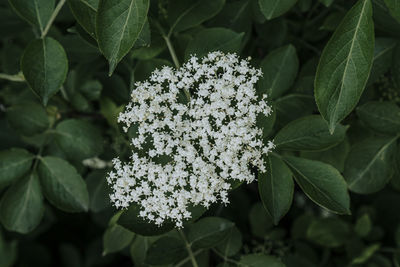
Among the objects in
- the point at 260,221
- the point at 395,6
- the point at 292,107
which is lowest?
the point at 260,221

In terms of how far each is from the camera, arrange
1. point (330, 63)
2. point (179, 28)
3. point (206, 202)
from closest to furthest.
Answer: point (330, 63)
point (206, 202)
point (179, 28)

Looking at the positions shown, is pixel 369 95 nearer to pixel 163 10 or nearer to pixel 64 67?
pixel 163 10

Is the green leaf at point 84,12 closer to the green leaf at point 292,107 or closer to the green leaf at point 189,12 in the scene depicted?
the green leaf at point 189,12

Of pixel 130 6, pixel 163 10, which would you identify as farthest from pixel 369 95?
pixel 130 6

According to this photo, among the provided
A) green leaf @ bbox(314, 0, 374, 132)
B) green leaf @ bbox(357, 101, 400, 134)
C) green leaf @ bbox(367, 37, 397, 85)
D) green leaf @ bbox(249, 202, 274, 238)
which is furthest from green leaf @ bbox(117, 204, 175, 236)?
green leaf @ bbox(249, 202, 274, 238)

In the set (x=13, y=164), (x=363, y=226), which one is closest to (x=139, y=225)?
(x=13, y=164)

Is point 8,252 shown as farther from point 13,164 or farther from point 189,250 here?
point 189,250

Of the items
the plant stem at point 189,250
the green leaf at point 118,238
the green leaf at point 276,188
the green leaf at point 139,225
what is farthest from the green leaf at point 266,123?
the green leaf at point 118,238
